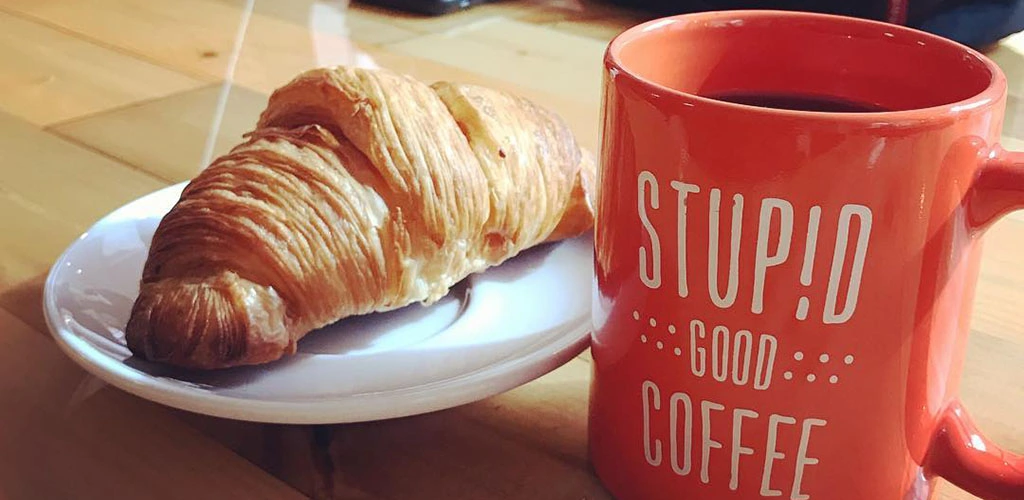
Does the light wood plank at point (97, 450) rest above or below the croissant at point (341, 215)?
below

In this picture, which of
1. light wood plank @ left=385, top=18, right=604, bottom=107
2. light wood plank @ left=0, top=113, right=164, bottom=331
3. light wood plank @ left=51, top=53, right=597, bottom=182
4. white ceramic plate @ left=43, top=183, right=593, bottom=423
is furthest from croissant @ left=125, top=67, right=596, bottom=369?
A: light wood plank @ left=385, top=18, right=604, bottom=107

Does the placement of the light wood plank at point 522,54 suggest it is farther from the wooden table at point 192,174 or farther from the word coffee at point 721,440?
the word coffee at point 721,440

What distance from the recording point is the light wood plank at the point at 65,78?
36.3 inches

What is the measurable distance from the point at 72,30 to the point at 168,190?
1.94 feet

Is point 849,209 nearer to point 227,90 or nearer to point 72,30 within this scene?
point 227,90

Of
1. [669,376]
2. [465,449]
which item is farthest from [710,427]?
[465,449]

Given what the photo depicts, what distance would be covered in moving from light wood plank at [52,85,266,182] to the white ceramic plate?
0.67 ft

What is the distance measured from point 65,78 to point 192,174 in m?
0.30

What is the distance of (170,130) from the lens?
881 millimetres

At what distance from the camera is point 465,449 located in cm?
48

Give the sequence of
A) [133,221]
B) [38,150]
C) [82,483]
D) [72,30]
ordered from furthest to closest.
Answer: [72,30] < [38,150] < [133,221] < [82,483]

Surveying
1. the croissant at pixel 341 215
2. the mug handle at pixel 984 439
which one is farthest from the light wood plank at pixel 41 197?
the mug handle at pixel 984 439

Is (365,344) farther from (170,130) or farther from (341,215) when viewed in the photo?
(170,130)

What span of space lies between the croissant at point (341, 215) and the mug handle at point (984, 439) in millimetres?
274
